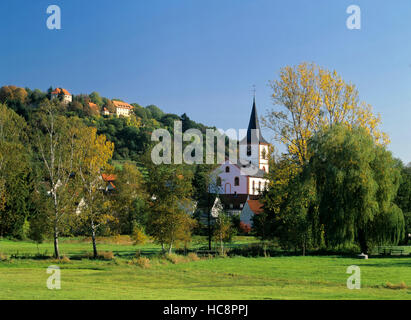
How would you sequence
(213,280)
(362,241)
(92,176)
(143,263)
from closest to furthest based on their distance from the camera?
1. (213,280)
2. (143,263)
3. (362,241)
4. (92,176)

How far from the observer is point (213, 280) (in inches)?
947

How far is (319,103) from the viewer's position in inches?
1449

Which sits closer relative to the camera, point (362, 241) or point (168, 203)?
point (362, 241)

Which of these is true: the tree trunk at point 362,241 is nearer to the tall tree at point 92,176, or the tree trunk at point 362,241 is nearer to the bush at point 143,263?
the bush at point 143,263

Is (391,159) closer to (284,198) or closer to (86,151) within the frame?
(284,198)

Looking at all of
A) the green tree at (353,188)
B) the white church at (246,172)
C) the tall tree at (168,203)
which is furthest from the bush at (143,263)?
the white church at (246,172)

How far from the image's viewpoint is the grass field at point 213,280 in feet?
56.5

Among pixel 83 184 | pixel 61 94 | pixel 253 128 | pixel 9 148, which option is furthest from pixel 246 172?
pixel 9 148

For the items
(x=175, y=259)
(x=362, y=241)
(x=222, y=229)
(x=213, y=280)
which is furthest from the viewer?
(x=222, y=229)

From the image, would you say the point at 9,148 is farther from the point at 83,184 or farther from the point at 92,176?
the point at 92,176

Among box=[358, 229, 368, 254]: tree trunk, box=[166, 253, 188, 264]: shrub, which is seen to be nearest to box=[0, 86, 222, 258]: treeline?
box=[166, 253, 188, 264]: shrub

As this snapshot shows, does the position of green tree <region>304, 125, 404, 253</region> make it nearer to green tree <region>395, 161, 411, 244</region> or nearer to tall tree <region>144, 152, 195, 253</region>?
green tree <region>395, 161, 411, 244</region>
